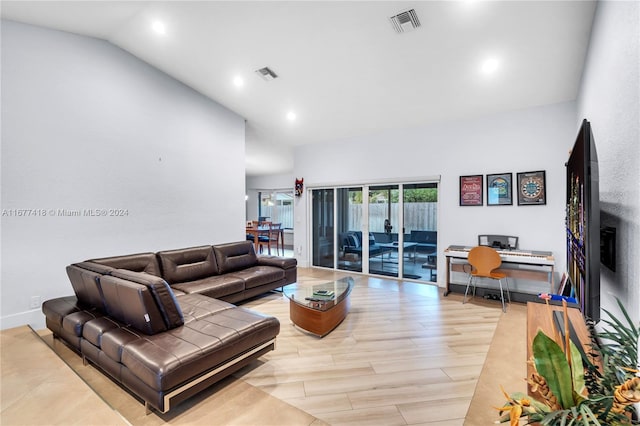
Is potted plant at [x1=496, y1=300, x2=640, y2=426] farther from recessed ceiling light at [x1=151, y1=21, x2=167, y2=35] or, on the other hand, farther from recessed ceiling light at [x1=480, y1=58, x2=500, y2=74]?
recessed ceiling light at [x1=151, y1=21, x2=167, y2=35]

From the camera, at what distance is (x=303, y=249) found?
6.52 meters

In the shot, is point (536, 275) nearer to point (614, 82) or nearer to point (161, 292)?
point (614, 82)

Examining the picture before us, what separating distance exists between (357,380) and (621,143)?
87.1 inches

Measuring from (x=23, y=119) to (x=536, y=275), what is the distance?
660 cm

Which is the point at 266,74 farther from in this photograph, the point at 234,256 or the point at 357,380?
the point at 357,380

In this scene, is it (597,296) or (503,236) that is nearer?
(597,296)

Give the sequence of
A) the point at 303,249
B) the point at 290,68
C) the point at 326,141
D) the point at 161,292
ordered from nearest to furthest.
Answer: the point at 161,292 < the point at 290,68 < the point at 326,141 < the point at 303,249

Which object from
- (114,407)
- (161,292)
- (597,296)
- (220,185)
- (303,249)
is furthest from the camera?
(303,249)

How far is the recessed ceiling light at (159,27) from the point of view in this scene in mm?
3471

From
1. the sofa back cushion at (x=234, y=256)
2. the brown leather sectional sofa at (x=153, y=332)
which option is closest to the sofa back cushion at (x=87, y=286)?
the brown leather sectional sofa at (x=153, y=332)

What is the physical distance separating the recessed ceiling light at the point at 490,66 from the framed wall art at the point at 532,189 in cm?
158

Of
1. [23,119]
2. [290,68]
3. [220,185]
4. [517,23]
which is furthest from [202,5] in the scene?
[517,23]

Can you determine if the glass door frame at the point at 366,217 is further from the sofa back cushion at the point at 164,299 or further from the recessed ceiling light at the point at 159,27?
the sofa back cushion at the point at 164,299

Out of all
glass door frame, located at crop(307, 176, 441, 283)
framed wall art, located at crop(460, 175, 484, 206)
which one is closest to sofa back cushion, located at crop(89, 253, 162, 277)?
glass door frame, located at crop(307, 176, 441, 283)
